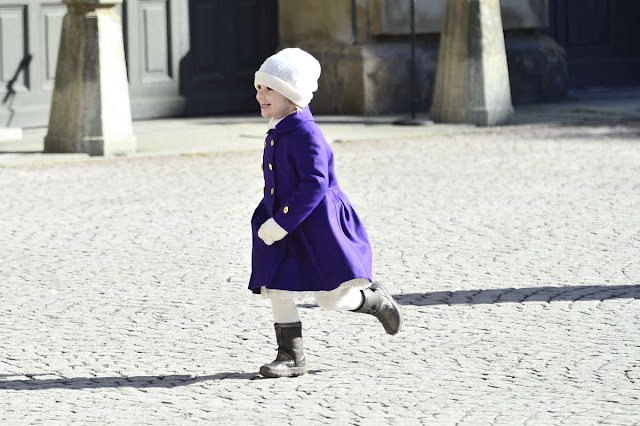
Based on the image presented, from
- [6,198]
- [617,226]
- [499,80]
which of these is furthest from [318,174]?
[499,80]

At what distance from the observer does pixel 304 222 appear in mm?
5047

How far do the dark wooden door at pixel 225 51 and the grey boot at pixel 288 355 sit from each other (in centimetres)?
933

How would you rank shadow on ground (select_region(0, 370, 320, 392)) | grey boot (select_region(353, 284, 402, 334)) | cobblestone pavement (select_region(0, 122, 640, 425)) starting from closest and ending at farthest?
1. cobblestone pavement (select_region(0, 122, 640, 425))
2. shadow on ground (select_region(0, 370, 320, 392))
3. grey boot (select_region(353, 284, 402, 334))

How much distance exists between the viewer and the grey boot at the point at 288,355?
4977 millimetres

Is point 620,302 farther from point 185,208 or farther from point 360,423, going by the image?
point 185,208

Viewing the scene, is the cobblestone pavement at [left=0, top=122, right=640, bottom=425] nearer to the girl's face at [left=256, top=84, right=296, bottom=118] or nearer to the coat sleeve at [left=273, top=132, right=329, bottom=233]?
the coat sleeve at [left=273, top=132, right=329, bottom=233]

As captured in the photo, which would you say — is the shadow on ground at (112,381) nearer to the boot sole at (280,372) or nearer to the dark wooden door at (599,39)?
the boot sole at (280,372)

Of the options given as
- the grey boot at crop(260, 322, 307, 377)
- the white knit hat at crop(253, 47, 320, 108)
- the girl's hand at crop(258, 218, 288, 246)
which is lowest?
the grey boot at crop(260, 322, 307, 377)

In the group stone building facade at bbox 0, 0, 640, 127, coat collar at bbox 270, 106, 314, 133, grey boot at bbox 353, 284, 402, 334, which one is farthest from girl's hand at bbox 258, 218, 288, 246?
stone building facade at bbox 0, 0, 640, 127

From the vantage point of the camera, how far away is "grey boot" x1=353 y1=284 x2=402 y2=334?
5.21 metres

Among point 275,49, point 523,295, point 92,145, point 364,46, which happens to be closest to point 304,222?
point 523,295

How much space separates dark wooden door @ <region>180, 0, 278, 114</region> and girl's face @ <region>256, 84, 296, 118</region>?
9190 mm

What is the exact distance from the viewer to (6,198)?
359 inches

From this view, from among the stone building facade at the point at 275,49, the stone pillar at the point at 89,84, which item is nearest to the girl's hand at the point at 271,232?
the stone pillar at the point at 89,84
